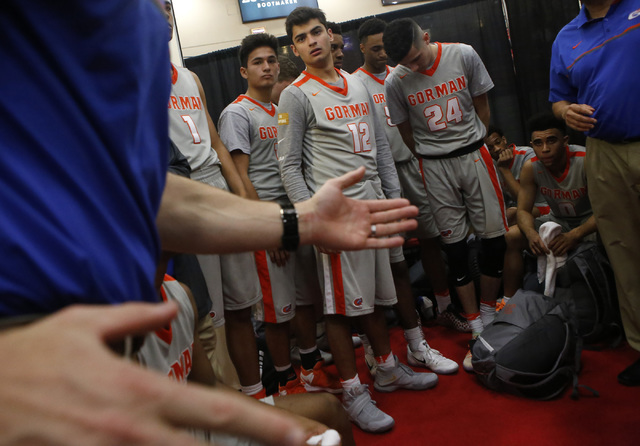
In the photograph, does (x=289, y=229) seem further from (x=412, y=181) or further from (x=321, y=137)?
(x=412, y=181)

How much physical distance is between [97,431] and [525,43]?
16.7 ft

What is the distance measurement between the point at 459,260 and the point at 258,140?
143cm

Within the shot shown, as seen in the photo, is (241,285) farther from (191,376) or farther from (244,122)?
(191,376)

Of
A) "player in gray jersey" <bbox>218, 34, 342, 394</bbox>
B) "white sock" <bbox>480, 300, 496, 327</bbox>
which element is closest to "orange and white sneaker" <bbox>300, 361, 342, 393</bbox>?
"player in gray jersey" <bbox>218, 34, 342, 394</bbox>

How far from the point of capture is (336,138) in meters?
2.67

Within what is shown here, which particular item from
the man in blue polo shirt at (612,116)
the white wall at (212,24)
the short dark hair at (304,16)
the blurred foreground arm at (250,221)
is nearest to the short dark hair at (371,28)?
the short dark hair at (304,16)

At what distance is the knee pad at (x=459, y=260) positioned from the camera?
125 inches

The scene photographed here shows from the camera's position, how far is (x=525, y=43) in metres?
4.66

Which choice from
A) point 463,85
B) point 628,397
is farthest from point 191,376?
point 463,85

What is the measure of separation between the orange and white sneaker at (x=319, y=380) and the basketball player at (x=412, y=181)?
1005 mm

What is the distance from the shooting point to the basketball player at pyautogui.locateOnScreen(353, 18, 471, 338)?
11.2 ft

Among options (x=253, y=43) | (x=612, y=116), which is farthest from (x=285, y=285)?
(x=612, y=116)

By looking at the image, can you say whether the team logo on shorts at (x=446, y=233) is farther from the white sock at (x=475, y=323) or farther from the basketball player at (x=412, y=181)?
the white sock at (x=475, y=323)

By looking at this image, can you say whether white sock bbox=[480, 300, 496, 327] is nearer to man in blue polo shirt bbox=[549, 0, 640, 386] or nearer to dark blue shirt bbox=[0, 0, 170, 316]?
man in blue polo shirt bbox=[549, 0, 640, 386]
